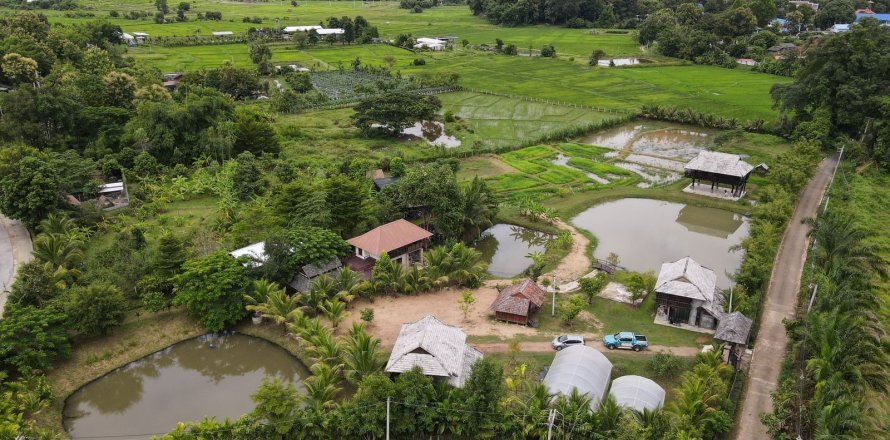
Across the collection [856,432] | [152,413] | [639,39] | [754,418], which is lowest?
[152,413]

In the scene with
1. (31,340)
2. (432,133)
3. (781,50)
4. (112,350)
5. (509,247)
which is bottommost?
(112,350)

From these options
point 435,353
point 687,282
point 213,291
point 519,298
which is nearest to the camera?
point 435,353

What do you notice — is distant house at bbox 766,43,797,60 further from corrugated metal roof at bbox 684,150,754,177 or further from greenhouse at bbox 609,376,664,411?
greenhouse at bbox 609,376,664,411

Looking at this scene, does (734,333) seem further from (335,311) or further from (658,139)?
(658,139)

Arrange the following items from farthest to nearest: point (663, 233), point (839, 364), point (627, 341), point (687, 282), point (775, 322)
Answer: point (663, 233)
point (687, 282)
point (775, 322)
point (627, 341)
point (839, 364)

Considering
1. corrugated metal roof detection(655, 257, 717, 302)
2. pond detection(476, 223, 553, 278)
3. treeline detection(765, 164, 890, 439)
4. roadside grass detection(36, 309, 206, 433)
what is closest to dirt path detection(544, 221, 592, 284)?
pond detection(476, 223, 553, 278)

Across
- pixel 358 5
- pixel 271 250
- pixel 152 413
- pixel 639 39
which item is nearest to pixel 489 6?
pixel 639 39

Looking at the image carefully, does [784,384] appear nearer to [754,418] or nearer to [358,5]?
[754,418]

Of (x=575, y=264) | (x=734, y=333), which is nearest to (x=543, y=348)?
(x=734, y=333)
